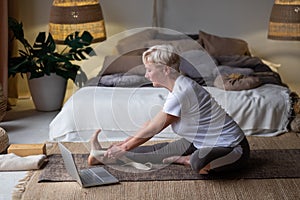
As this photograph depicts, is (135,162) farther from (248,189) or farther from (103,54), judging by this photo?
(103,54)

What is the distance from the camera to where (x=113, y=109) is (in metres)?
3.42

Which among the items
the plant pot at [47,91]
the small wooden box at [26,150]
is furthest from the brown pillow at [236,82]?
the plant pot at [47,91]

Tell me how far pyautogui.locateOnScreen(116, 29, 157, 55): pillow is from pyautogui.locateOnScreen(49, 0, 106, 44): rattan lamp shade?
56 centimetres

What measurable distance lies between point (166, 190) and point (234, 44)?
275 centimetres

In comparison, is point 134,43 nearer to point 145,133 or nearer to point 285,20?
point 145,133

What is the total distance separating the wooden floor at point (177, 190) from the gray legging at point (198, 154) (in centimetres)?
10

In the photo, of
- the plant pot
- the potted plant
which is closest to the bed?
the potted plant

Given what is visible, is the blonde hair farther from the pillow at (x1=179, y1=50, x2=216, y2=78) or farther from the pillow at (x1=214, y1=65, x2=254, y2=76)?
the pillow at (x1=214, y1=65, x2=254, y2=76)

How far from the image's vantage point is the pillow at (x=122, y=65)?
3662mm

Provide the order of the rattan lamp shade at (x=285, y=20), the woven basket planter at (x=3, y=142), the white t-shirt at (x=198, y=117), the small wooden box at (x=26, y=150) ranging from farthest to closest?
the rattan lamp shade at (x=285, y=20) < the woven basket planter at (x=3, y=142) < the small wooden box at (x=26, y=150) < the white t-shirt at (x=198, y=117)

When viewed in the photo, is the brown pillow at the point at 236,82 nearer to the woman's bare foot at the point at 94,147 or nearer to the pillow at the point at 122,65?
Answer: the pillow at the point at 122,65

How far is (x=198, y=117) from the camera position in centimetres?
278

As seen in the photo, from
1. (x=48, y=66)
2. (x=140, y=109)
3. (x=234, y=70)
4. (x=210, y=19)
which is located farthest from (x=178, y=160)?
(x=210, y=19)

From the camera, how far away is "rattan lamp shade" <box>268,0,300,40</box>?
497 cm
